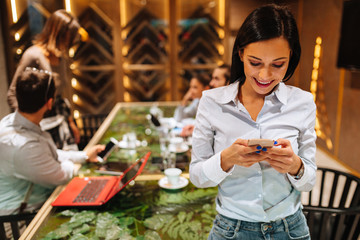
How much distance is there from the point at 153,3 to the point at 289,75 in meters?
4.48

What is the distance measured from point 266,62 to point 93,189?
1042 millimetres

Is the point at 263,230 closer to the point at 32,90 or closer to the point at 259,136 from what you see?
the point at 259,136

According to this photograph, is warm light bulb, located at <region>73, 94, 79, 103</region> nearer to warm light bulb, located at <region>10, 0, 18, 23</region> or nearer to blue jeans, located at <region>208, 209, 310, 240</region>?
warm light bulb, located at <region>10, 0, 18, 23</region>

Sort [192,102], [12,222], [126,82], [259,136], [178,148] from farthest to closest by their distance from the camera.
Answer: [126,82] < [192,102] < [178,148] < [12,222] < [259,136]

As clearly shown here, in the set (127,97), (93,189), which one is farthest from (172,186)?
(127,97)

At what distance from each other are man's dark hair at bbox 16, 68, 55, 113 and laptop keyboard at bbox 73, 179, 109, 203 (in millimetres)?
480

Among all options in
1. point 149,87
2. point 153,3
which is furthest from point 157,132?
point 153,3

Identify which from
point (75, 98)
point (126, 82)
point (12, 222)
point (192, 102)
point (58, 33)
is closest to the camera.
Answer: point (12, 222)

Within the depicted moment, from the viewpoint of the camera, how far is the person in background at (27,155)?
59.3 inches

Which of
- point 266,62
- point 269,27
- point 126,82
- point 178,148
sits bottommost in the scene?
point 126,82

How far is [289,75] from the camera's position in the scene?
41.7 inches

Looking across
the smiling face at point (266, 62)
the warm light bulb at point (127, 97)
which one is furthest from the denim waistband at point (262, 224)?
the warm light bulb at point (127, 97)

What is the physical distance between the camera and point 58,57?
2.43 meters

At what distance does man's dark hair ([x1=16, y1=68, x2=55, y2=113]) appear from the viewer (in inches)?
61.9
